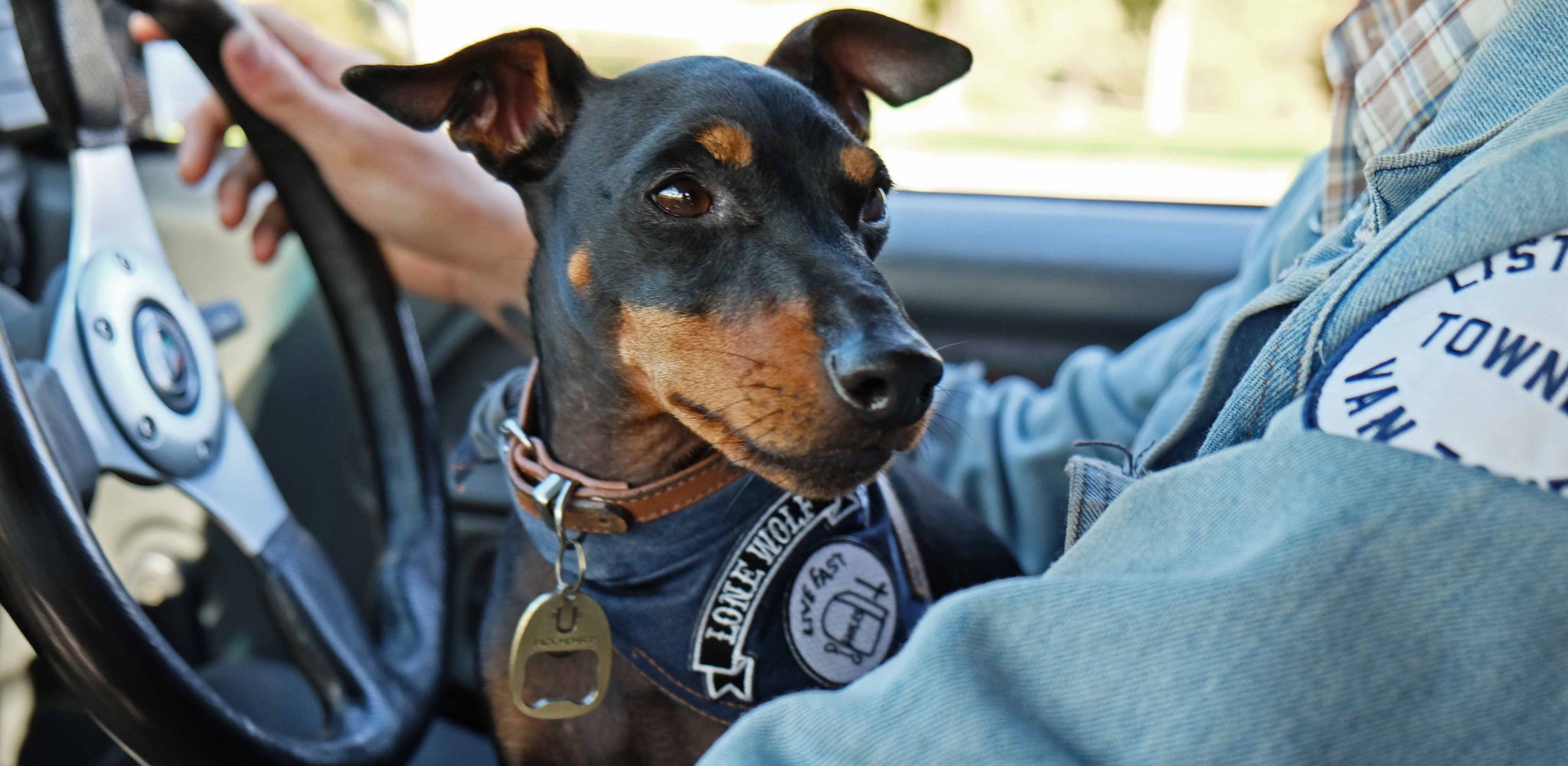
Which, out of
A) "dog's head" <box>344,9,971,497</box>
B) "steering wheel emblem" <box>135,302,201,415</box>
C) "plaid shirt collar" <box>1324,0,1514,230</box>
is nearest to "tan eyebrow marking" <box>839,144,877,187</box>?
"dog's head" <box>344,9,971,497</box>

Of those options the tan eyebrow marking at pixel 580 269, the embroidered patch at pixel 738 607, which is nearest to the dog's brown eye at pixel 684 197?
the tan eyebrow marking at pixel 580 269

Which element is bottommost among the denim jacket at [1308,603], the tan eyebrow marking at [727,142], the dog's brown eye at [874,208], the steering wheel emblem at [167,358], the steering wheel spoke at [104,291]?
the steering wheel emblem at [167,358]

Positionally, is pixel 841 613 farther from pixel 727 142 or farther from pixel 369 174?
pixel 369 174

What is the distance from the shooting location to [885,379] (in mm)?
1135

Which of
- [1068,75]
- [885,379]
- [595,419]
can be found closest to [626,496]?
[595,419]

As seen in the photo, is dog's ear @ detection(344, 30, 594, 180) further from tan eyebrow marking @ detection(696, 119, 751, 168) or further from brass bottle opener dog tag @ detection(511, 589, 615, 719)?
brass bottle opener dog tag @ detection(511, 589, 615, 719)

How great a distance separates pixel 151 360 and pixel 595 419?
53 cm

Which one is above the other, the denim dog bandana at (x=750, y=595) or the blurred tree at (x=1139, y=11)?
the denim dog bandana at (x=750, y=595)

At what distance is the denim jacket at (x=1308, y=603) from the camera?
718 millimetres

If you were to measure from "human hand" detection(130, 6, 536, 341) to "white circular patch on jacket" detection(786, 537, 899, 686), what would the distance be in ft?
3.14

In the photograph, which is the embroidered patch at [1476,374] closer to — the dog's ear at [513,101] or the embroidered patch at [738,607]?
the embroidered patch at [738,607]

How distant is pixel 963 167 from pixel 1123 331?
3.60 ft

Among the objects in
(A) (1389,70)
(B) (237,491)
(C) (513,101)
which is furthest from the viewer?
(C) (513,101)

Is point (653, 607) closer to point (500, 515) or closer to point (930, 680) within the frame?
point (930, 680)
